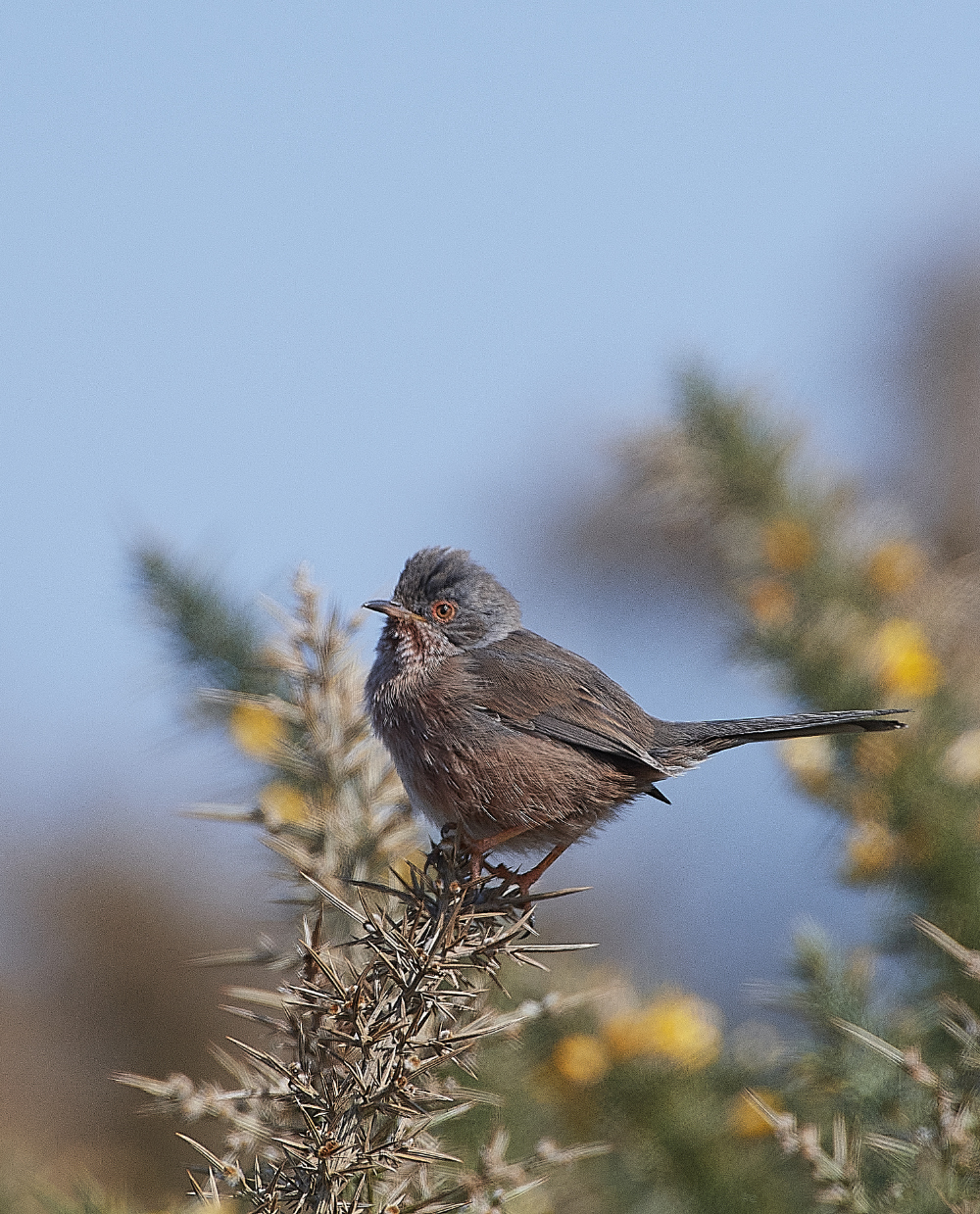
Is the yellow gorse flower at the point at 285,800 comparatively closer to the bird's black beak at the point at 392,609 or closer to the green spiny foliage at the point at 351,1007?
the green spiny foliage at the point at 351,1007

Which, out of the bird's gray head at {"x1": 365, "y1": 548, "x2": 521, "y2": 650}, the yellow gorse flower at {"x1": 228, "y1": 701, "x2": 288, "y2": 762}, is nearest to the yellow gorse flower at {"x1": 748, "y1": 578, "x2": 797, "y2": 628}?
the bird's gray head at {"x1": 365, "y1": 548, "x2": 521, "y2": 650}

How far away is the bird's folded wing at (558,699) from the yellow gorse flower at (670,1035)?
65 cm

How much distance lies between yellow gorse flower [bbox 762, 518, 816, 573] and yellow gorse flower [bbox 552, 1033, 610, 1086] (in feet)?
4.82

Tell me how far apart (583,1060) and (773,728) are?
0.95 meters

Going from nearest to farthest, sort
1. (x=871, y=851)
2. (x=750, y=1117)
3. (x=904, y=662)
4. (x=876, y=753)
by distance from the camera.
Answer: (x=750, y=1117)
(x=871, y=851)
(x=876, y=753)
(x=904, y=662)

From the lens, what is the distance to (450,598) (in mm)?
3549

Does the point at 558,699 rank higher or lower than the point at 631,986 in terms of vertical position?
higher

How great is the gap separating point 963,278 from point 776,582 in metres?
4.01

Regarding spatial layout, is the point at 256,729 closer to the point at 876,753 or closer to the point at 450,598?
the point at 450,598

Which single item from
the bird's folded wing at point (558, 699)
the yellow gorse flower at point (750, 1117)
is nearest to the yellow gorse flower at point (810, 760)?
the bird's folded wing at point (558, 699)

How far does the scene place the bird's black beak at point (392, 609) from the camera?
3438mm

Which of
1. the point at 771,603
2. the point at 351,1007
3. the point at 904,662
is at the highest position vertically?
the point at 771,603

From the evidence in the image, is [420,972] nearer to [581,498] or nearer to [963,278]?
[581,498]

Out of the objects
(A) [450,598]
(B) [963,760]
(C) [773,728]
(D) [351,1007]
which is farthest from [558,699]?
(D) [351,1007]
